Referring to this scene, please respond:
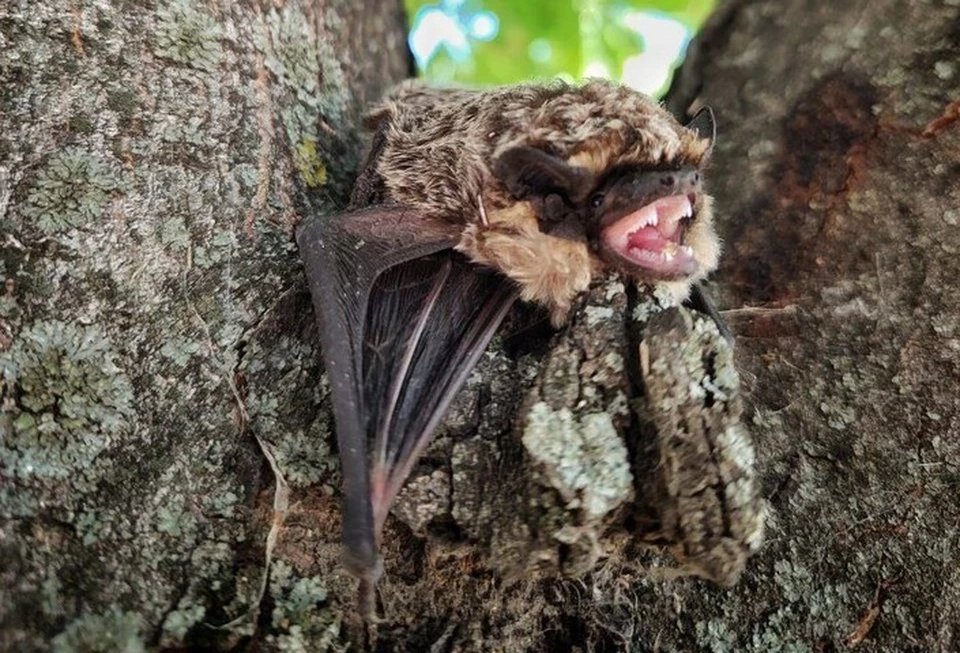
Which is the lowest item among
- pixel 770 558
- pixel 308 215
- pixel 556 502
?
pixel 770 558

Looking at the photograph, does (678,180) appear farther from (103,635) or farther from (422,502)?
(103,635)

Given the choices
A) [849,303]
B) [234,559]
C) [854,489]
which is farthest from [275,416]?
[849,303]

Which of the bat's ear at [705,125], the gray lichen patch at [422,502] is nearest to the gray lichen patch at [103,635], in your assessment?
the gray lichen patch at [422,502]

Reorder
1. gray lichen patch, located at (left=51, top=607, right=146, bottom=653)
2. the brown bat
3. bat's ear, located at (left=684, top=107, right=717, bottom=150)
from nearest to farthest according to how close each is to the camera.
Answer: gray lichen patch, located at (left=51, top=607, right=146, bottom=653)
the brown bat
bat's ear, located at (left=684, top=107, right=717, bottom=150)

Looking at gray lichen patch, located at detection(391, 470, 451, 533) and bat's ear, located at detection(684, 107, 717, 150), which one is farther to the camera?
bat's ear, located at detection(684, 107, 717, 150)

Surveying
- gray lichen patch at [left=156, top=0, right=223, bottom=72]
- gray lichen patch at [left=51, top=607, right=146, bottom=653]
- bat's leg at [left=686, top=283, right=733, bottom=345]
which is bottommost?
gray lichen patch at [left=51, top=607, right=146, bottom=653]

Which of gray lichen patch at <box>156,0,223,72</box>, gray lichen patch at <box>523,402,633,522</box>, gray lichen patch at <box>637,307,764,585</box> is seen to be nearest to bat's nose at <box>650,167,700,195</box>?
gray lichen patch at <box>637,307,764,585</box>

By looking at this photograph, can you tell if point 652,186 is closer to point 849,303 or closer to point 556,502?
point 849,303

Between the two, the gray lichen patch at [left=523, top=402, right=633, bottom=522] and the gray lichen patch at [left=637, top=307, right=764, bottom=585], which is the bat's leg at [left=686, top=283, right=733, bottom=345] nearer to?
the gray lichen patch at [left=637, top=307, right=764, bottom=585]
